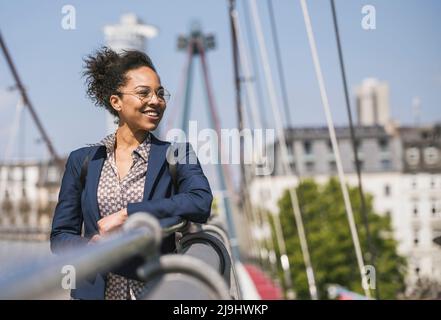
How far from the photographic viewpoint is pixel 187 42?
40.2 metres

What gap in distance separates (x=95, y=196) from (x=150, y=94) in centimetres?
25

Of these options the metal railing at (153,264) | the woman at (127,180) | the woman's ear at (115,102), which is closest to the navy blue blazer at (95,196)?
the woman at (127,180)

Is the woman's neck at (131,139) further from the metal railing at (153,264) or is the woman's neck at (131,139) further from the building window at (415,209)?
the building window at (415,209)

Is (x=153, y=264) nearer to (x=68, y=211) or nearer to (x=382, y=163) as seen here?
(x=68, y=211)

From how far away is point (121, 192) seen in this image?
5.45 ft

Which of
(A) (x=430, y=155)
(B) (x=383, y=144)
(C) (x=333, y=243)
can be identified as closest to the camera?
(C) (x=333, y=243)

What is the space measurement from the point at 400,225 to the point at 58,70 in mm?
55594

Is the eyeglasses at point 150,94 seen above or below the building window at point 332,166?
above

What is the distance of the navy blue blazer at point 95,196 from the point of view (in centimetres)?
161

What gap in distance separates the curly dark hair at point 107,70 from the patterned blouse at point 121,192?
0.52 ft

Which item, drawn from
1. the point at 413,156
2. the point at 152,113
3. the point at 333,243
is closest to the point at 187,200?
the point at 152,113

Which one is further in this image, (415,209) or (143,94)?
(415,209)

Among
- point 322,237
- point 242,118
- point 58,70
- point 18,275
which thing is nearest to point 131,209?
point 18,275

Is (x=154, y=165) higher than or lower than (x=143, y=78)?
lower
